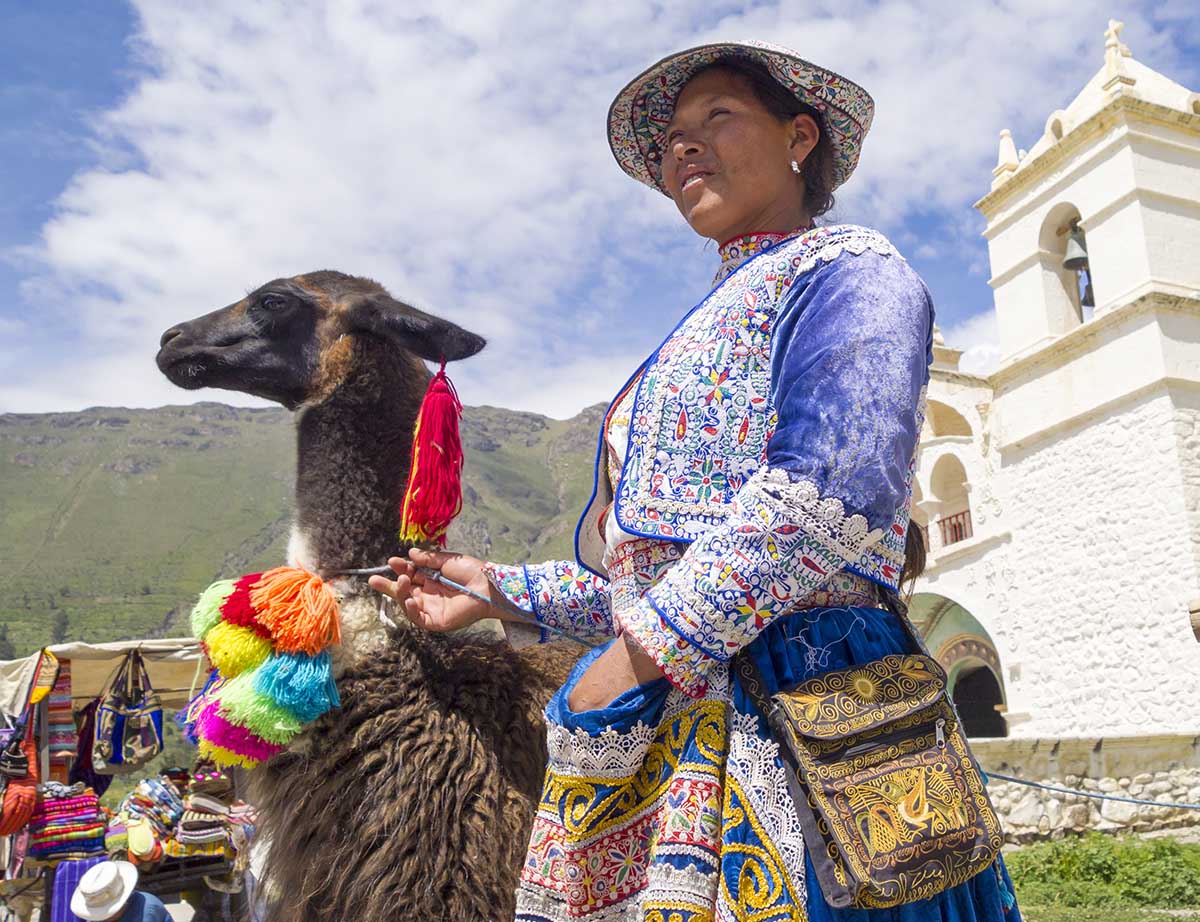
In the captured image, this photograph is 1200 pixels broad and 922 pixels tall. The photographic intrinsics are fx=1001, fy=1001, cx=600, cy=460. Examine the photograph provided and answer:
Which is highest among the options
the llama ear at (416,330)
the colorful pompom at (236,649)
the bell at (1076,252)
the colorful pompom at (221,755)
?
the bell at (1076,252)

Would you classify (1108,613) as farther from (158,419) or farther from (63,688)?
(158,419)

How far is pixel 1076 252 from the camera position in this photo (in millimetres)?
16094

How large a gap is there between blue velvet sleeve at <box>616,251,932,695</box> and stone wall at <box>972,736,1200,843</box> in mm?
10252

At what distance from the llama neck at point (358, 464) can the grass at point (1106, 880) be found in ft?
19.7

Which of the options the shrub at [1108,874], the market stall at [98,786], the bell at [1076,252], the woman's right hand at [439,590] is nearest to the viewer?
the woman's right hand at [439,590]

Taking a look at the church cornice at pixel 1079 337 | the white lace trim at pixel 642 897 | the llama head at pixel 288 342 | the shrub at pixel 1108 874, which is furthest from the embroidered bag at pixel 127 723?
the church cornice at pixel 1079 337

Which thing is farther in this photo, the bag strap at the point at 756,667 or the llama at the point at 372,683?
the llama at the point at 372,683

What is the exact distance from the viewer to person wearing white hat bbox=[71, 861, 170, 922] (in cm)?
564

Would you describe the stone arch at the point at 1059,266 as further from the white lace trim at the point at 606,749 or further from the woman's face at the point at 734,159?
the white lace trim at the point at 606,749

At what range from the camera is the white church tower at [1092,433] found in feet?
45.4

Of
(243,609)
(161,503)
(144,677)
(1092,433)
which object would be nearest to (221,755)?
(243,609)

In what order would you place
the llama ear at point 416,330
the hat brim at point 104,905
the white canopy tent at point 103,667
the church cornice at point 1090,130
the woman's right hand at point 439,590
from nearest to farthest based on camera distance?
1. the woman's right hand at point 439,590
2. the llama ear at point 416,330
3. the hat brim at point 104,905
4. the white canopy tent at point 103,667
5. the church cornice at point 1090,130

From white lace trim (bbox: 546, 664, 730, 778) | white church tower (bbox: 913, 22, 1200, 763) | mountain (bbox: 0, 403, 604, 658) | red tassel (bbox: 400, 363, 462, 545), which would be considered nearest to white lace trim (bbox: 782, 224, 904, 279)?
white lace trim (bbox: 546, 664, 730, 778)

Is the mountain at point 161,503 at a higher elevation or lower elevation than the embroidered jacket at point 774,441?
higher
